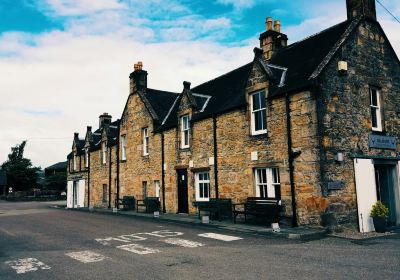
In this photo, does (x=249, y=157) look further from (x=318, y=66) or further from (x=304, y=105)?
(x=318, y=66)

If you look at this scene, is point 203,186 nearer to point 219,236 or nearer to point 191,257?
point 219,236

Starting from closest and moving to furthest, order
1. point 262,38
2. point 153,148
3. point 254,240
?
point 254,240, point 262,38, point 153,148

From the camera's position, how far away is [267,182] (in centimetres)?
1425

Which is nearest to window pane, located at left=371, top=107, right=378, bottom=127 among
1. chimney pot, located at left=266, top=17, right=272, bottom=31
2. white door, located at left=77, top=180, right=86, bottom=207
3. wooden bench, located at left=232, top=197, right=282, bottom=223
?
wooden bench, located at left=232, top=197, right=282, bottom=223

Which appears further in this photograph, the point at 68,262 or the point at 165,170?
the point at 165,170

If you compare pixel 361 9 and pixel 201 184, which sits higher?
pixel 361 9

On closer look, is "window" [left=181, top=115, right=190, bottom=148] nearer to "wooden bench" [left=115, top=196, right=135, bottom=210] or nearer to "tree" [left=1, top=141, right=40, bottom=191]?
"wooden bench" [left=115, top=196, right=135, bottom=210]

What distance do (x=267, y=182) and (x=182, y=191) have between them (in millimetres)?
6405

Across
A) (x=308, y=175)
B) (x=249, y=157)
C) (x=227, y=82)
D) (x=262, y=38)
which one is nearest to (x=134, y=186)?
(x=227, y=82)

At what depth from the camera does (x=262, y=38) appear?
63.7 ft

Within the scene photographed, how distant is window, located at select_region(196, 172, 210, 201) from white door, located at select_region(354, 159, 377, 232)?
7.21 m

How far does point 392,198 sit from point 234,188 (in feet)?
21.7

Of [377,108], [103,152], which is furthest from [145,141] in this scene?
[377,108]

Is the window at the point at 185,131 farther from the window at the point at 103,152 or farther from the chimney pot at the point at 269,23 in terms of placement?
the window at the point at 103,152
